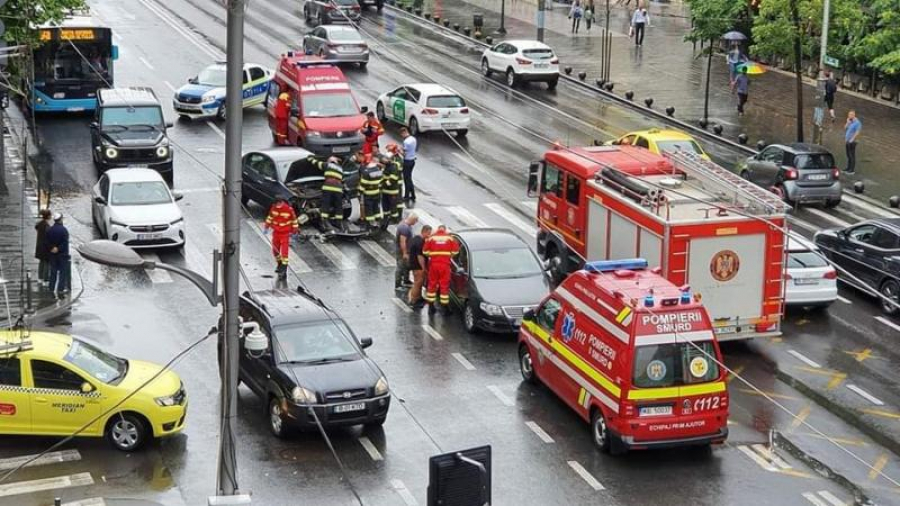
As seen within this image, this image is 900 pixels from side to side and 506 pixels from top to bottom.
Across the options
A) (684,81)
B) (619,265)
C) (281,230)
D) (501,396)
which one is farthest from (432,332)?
(684,81)

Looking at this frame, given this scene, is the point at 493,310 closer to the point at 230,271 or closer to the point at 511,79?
the point at 230,271

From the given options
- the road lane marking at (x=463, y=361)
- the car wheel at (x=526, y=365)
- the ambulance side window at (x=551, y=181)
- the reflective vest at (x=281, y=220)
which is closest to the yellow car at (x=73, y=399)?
the road lane marking at (x=463, y=361)

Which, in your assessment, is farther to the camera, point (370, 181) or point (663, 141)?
point (663, 141)

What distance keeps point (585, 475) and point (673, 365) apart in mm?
1906

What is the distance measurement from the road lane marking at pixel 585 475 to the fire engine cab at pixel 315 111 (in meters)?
18.5

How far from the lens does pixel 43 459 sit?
2083 centimetres

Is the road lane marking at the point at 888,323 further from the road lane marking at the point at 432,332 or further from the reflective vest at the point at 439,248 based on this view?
the road lane marking at the point at 432,332

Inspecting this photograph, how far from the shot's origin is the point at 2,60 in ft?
101

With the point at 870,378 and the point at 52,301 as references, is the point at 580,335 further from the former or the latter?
the point at 52,301

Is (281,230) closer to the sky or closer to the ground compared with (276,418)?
closer to the sky

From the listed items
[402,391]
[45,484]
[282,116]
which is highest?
[282,116]

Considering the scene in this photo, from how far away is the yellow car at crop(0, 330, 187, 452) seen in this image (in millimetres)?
20719

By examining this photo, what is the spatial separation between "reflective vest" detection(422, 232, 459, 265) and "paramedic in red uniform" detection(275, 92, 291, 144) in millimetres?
13766

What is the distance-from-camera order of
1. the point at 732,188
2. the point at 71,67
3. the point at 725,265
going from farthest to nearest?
the point at 71,67
the point at 732,188
the point at 725,265
